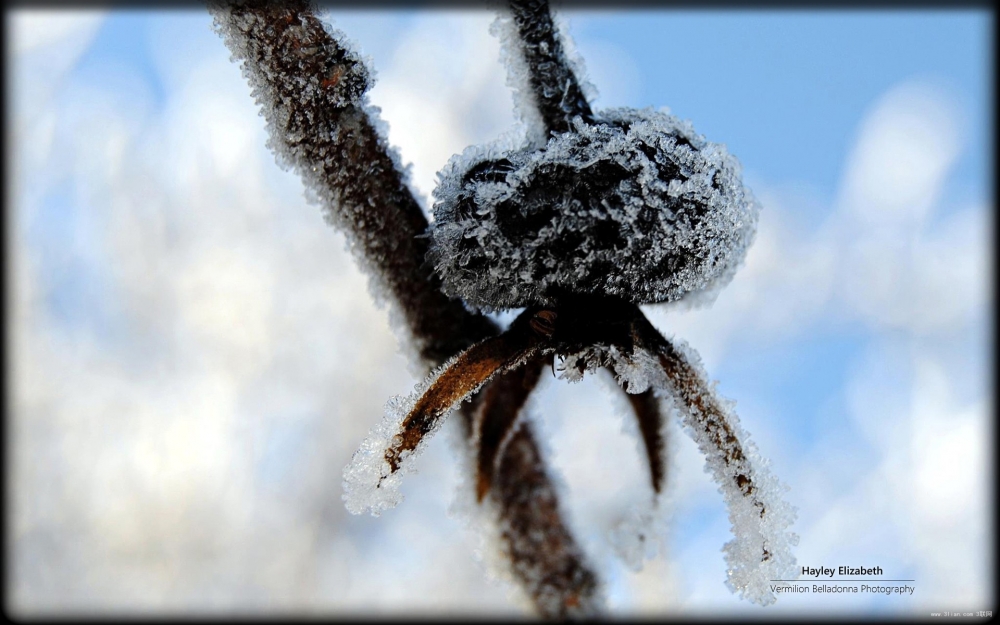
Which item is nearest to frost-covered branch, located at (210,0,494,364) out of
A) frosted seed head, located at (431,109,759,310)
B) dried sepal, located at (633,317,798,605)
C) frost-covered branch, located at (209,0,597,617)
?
frost-covered branch, located at (209,0,597,617)

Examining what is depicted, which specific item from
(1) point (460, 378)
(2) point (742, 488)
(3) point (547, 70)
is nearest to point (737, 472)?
(2) point (742, 488)

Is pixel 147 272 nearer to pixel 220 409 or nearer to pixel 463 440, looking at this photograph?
pixel 220 409

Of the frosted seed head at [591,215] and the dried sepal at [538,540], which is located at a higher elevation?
the frosted seed head at [591,215]

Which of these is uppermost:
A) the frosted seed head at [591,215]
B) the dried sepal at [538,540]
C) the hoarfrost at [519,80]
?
the hoarfrost at [519,80]

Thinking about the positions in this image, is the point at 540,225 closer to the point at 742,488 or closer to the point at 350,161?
the point at 350,161

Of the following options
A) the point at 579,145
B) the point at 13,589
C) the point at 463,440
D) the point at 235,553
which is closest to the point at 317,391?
the point at 235,553

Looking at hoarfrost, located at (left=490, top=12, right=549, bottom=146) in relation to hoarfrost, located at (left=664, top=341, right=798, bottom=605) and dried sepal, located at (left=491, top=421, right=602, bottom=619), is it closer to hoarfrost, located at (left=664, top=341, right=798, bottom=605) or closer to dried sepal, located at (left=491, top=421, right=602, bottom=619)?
hoarfrost, located at (left=664, top=341, right=798, bottom=605)

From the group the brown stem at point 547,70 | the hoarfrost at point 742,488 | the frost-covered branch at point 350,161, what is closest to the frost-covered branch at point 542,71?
the brown stem at point 547,70

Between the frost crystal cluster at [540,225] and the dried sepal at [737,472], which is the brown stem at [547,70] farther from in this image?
the dried sepal at [737,472]
